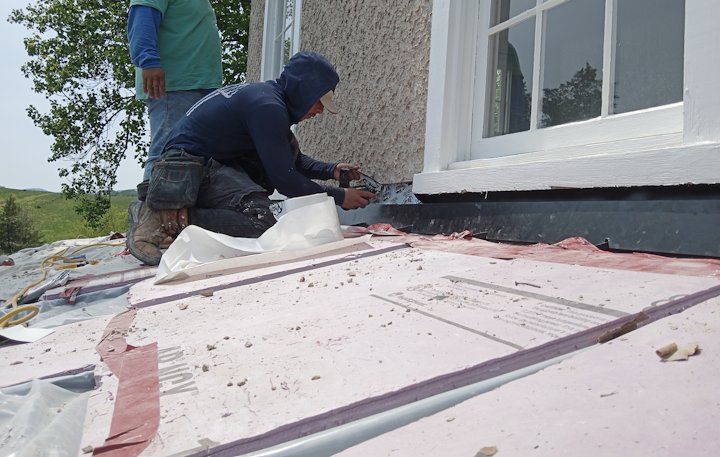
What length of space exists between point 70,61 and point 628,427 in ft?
50.7

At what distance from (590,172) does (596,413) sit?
1.23m

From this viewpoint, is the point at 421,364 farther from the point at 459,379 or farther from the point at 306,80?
the point at 306,80

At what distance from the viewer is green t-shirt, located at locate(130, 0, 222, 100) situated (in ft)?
11.7

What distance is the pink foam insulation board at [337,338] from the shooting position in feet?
2.67

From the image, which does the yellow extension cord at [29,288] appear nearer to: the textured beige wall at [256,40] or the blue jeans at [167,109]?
the blue jeans at [167,109]

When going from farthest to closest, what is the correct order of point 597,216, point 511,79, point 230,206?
point 230,206, point 511,79, point 597,216

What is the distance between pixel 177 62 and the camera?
11.9 feet

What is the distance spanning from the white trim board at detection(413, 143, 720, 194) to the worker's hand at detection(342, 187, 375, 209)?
439mm

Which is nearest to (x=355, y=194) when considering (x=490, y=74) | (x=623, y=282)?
(x=490, y=74)

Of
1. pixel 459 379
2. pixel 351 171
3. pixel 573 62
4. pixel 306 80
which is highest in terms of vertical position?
pixel 306 80

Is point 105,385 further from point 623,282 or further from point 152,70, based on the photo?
point 152,70

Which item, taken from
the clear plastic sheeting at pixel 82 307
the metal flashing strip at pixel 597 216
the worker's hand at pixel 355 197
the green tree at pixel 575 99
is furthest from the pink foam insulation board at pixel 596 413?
the worker's hand at pixel 355 197

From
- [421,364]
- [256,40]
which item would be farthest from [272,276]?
[256,40]

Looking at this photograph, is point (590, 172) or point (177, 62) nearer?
point (590, 172)
